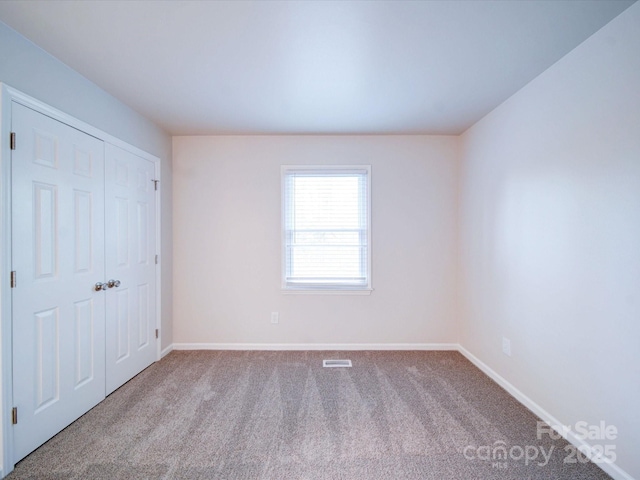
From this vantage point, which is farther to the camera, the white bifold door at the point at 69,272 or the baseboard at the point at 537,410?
the white bifold door at the point at 69,272

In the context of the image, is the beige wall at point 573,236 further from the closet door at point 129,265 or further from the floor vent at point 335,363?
the closet door at point 129,265

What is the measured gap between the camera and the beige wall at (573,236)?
1.63 metres

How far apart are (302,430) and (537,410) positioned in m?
1.79

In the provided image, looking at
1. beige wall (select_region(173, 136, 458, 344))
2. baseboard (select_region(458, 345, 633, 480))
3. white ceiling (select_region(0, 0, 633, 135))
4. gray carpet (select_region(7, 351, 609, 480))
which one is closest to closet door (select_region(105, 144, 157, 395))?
gray carpet (select_region(7, 351, 609, 480))

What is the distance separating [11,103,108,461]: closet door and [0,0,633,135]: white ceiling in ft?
1.95

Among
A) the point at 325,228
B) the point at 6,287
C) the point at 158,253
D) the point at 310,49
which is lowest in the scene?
the point at 6,287

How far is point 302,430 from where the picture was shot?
2.12 meters

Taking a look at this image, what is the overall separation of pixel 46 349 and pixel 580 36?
13.0 feet

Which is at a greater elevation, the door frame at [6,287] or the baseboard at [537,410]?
the door frame at [6,287]

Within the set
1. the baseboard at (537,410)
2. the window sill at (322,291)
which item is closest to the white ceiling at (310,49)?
the window sill at (322,291)

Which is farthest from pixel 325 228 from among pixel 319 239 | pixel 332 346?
pixel 332 346

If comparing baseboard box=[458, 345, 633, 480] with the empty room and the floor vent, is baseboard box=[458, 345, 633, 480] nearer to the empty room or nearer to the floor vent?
the empty room

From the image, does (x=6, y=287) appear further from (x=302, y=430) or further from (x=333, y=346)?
(x=333, y=346)

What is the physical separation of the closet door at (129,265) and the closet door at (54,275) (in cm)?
13
